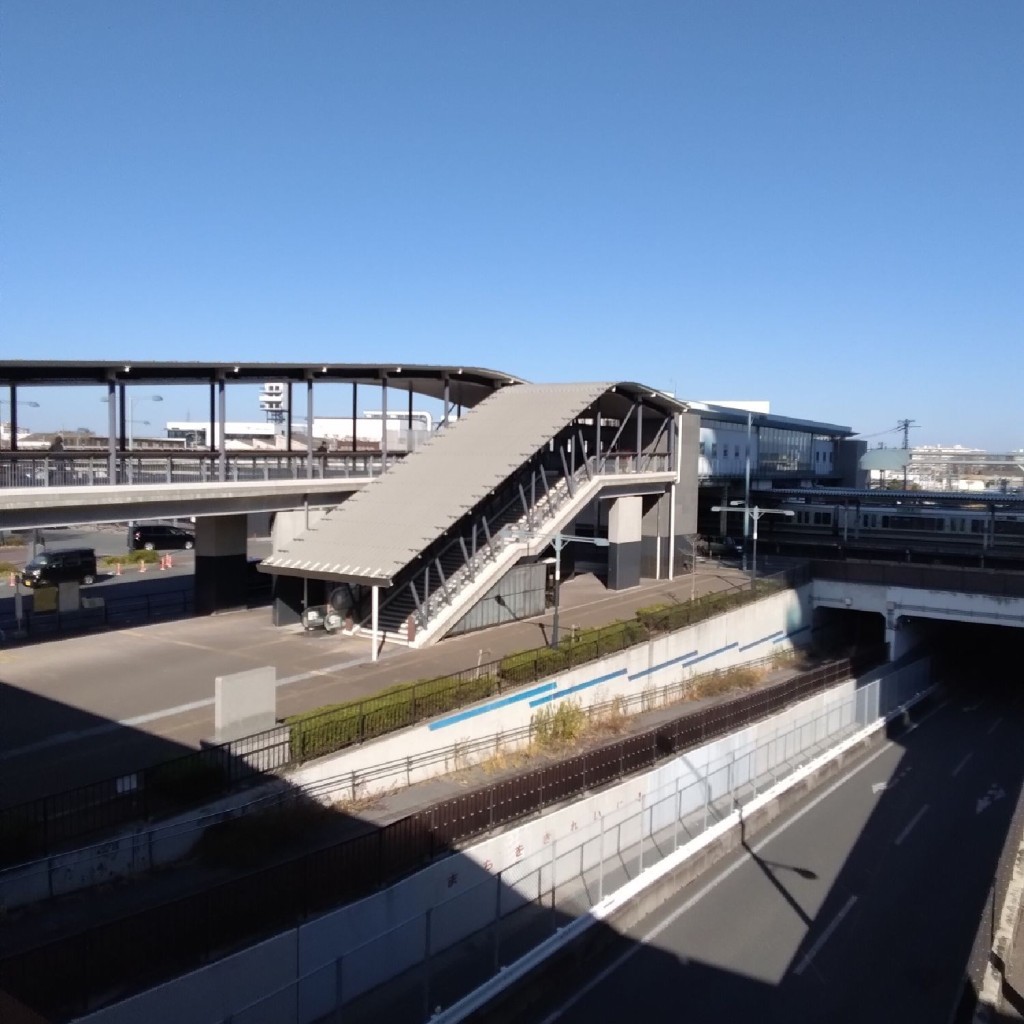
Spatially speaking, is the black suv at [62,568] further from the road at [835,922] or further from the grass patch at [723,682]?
the road at [835,922]

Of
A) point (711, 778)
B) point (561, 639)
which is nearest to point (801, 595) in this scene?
point (561, 639)

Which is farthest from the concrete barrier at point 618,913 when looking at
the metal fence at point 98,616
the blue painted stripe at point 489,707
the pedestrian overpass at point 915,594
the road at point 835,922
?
the metal fence at point 98,616

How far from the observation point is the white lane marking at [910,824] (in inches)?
664

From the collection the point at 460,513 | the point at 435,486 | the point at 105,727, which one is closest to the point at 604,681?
the point at 460,513

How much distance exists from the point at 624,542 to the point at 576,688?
39.1 feet

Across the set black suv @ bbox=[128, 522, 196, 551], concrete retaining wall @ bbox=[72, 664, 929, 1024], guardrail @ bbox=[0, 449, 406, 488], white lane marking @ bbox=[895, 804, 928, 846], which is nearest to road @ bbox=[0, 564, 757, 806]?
guardrail @ bbox=[0, 449, 406, 488]

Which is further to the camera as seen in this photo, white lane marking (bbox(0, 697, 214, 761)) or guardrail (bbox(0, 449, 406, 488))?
guardrail (bbox(0, 449, 406, 488))

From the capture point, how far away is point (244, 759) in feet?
46.4

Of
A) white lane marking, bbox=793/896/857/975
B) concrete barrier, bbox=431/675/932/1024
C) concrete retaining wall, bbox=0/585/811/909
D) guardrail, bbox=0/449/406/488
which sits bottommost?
white lane marking, bbox=793/896/857/975

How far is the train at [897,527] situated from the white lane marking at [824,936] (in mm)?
26175

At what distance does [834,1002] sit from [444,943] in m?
4.99

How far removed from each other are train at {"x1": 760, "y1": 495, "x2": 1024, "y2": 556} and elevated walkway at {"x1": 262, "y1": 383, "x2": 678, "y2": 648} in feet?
48.5

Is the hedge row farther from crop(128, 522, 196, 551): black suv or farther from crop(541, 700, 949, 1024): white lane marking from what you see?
crop(128, 522, 196, 551): black suv

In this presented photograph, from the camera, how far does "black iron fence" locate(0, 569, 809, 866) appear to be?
12.0 meters
